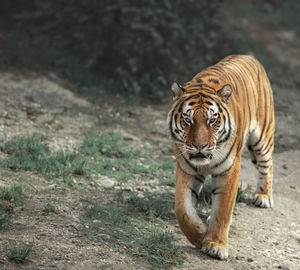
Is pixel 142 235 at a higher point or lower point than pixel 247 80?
lower

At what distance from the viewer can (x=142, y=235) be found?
13.3 ft

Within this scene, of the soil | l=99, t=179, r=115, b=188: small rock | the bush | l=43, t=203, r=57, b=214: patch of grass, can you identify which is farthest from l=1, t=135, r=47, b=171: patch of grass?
the bush

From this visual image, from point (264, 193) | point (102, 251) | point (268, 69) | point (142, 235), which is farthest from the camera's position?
point (268, 69)

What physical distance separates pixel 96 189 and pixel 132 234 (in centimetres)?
98

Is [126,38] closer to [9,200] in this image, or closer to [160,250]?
[9,200]

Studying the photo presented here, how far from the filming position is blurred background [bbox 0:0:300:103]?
7.80m

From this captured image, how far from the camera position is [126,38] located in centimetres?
790

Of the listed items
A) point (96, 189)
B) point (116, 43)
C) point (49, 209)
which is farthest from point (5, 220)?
point (116, 43)

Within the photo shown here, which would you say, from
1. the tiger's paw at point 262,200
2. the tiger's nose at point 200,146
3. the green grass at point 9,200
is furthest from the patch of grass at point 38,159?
the tiger's nose at point 200,146

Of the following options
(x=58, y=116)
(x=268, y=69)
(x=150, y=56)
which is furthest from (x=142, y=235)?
(x=268, y=69)

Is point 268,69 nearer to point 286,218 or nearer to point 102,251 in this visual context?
point 286,218

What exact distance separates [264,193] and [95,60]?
13.1ft

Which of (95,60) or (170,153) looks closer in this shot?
(170,153)

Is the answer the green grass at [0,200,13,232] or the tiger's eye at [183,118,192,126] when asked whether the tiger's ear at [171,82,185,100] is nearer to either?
the tiger's eye at [183,118,192,126]
